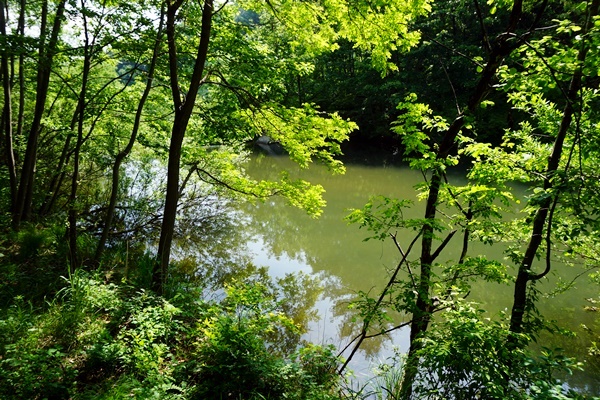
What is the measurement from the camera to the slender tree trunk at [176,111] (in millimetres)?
4273

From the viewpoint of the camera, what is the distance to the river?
562 centimetres

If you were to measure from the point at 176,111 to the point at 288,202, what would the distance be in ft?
6.65

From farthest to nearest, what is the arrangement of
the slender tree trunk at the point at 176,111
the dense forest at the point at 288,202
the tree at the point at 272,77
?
1. the slender tree trunk at the point at 176,111
2. the tree at the point at 272,77
3. the dense forest at the point at 288,202

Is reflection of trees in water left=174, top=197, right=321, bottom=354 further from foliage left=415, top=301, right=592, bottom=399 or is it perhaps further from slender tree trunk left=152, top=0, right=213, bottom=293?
foliage left=415, top=301, right=592, bottom=399

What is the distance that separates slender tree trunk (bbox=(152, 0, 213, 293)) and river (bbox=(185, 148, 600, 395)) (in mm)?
2348

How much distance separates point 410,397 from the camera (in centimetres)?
347

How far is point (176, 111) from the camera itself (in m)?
4.54

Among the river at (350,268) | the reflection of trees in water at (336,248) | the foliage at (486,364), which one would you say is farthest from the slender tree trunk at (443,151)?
the reflection of trees in water at (336,248)

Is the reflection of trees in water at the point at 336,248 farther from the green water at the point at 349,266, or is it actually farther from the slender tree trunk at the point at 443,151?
the slender tree trunk at the point at 443,151

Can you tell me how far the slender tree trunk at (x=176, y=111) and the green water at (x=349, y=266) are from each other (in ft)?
8.64

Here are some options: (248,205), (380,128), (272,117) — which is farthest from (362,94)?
(272,117)

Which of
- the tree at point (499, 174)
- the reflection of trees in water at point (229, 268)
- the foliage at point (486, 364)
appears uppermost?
the tree at point (499, 174)

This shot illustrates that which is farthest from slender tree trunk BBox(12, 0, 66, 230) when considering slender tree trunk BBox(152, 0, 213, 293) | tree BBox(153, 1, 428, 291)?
tree BBox(153, 1, 428, 291)

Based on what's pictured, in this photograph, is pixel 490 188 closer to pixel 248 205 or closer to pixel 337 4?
pixel 337 4
